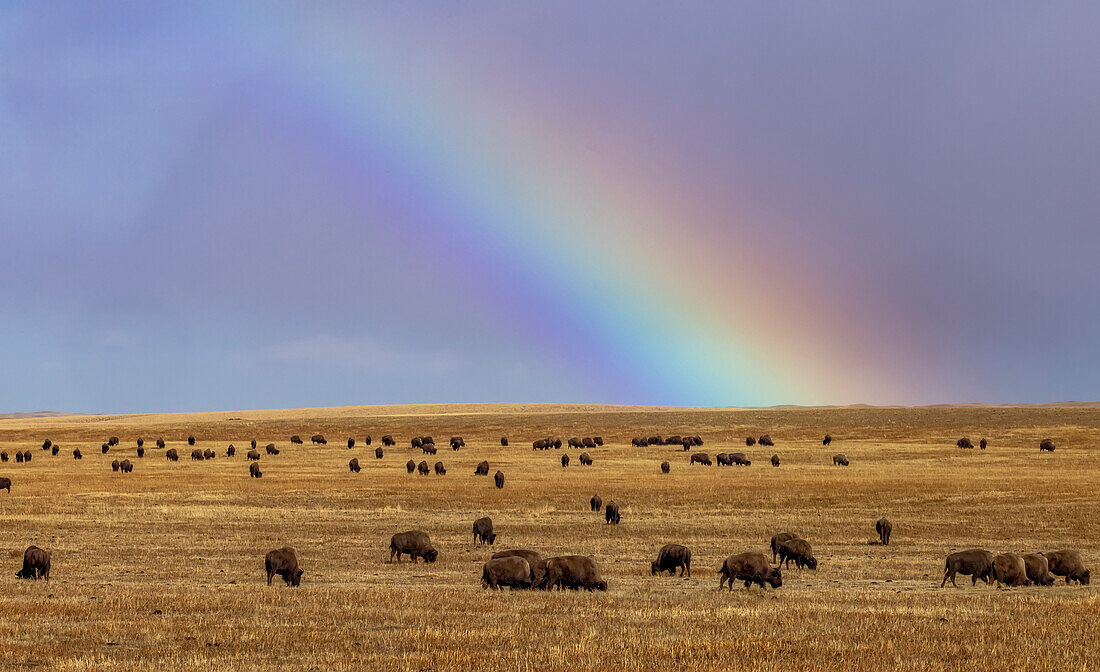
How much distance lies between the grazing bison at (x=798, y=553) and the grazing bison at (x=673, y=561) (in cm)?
298

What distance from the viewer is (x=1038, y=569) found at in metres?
23.9

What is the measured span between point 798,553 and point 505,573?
8.57 m

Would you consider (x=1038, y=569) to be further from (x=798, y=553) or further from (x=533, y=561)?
(x=533, y=561)

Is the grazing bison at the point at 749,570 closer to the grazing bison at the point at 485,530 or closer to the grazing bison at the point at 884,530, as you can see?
the grazing bison at the point at 485,530

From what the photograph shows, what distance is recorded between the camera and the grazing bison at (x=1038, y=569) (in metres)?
23.8

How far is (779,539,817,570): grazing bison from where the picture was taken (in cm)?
2677

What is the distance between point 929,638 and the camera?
16.1 meters

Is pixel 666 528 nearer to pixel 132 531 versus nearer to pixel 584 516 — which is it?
pixel 584 516

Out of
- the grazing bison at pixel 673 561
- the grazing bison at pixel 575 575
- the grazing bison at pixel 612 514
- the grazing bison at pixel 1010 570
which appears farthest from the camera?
the grazing bison at pixel 612 514

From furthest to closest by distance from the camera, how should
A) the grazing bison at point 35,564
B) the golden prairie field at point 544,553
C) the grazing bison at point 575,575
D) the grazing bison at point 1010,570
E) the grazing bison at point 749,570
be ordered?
the grazing bison at point 1010,570
the grazing bison at point 35,564
the grazing bison at point 749,570
the grazing bison at point 575,575
the golden prairie field at point 544,553

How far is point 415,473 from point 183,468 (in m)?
17.0

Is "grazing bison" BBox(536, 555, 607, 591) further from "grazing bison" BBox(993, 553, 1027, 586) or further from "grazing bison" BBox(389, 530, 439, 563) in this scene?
"grazing bison" BBox(993, 553, 1027, 586)

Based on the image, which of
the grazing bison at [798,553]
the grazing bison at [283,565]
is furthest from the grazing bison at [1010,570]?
the grazing bison at [283,565]

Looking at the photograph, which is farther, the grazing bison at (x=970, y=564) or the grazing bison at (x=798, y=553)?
the grazing bison at (x=798, y=553)
